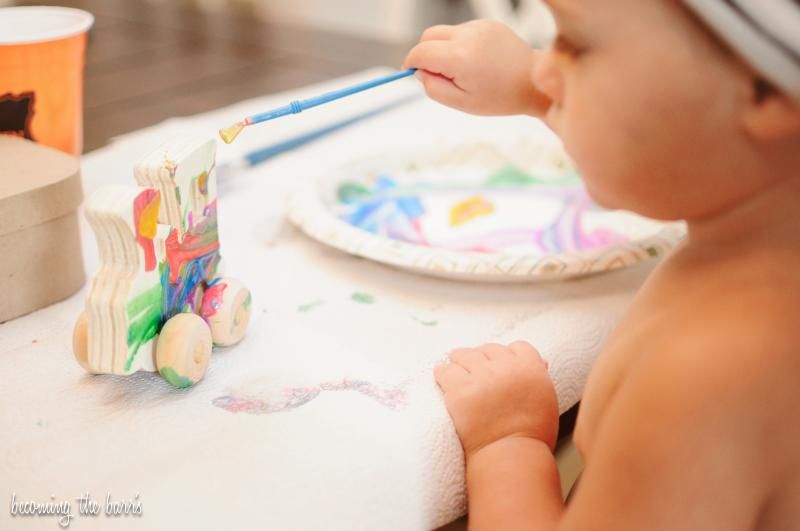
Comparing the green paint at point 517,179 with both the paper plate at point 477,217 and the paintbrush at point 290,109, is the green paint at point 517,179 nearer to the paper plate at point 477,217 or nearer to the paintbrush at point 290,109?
the paper plate at point 477,217

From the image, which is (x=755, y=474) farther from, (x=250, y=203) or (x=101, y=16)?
(x=101, y=16)

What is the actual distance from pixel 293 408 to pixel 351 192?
1.16ft

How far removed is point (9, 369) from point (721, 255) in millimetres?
420

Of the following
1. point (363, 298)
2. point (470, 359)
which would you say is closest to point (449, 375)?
point (470, 359)

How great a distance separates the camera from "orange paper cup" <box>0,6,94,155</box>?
2.23 feet

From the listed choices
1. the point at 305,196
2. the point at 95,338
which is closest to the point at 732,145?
the point at 95,338

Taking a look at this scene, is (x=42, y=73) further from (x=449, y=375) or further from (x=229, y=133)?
(x=449, y=375)

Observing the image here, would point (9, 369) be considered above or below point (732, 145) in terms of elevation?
below

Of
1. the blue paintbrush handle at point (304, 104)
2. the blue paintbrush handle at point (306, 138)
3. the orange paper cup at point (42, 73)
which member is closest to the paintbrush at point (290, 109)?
the blue paintbrush handle at point (304, 104)

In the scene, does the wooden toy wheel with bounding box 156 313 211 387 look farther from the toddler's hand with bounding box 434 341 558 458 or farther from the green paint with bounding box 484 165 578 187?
the green paint with bounding box 484 165 578 187

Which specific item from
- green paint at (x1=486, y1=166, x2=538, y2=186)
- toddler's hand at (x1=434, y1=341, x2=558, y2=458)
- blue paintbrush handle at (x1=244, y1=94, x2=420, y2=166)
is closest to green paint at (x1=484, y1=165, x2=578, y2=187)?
green paint at (x1=486, y1=166, x2=538, y2=186)

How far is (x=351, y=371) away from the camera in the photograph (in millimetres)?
553

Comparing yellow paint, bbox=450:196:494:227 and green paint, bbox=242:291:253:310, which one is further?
yellow paint, bbox=450:196:494:227

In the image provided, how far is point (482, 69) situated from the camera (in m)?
0.61
